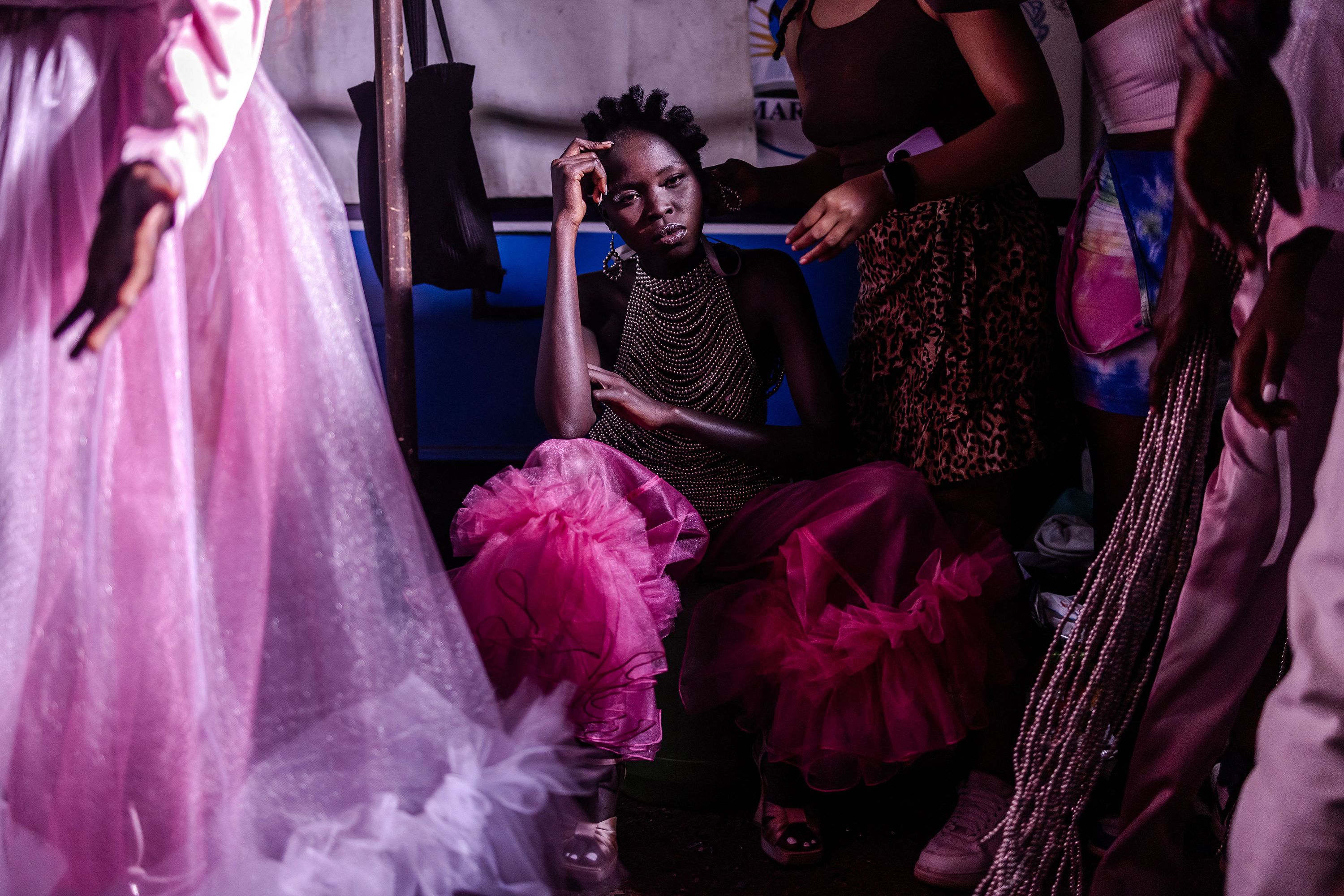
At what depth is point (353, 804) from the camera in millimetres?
1083

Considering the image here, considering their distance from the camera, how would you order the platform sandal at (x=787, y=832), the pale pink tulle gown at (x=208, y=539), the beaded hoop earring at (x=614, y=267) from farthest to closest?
the beaded hoop earring at (x=614, y=267) < the platform sandal at (x=787, y=832) < the pale pink tulle gown at (x=208, y=539)

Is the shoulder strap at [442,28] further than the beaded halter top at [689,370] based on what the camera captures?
Yes

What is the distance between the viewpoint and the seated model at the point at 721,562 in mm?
1328

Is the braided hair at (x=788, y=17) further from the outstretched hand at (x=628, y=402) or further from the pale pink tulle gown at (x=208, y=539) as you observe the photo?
the pale pink tulle gown at (x=208, y=539)

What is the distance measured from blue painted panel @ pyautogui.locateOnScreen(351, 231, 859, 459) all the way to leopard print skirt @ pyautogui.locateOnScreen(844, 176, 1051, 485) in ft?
2.14

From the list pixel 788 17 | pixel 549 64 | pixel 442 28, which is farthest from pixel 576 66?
pixel 788 17

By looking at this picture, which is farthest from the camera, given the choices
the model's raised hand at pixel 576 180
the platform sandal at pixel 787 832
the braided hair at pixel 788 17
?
the braided hair at pixel 788 17

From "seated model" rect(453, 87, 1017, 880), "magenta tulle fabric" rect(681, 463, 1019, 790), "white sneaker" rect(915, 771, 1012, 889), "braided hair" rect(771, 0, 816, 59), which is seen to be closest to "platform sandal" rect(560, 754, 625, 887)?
"seated model" rect(453, 87, 1017, 880)

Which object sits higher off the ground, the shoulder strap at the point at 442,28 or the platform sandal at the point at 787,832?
the shoulder strap at the point at 442,28

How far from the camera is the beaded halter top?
174cm

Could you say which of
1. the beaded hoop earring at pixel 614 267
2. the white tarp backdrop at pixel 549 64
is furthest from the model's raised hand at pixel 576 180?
the white tarp backdrop at pixel 549 64

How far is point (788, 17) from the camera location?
182 cm

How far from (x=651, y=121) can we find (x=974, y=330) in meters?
0.72

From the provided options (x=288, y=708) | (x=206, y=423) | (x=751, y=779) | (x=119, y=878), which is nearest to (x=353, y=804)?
(x=288, y=708)
